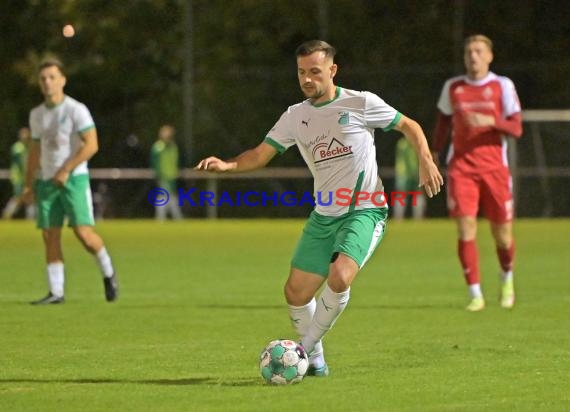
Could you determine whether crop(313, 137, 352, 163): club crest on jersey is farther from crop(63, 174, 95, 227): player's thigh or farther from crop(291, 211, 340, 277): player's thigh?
crop(63, 174, 95, 227): player's thigh

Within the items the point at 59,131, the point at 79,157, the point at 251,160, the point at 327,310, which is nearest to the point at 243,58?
the point at 59,131

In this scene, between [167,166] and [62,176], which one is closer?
[62,176]

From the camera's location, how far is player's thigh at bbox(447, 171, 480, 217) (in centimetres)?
1280

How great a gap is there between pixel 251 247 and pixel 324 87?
47.2ft

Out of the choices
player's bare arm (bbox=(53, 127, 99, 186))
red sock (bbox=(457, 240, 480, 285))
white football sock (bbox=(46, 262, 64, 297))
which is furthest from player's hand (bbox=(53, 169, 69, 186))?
red sock (bbox=(457, 240, 480, 285))

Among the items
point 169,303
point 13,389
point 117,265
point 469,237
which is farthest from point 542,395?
point 117,265

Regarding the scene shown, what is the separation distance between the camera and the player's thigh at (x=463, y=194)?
12.8 meters

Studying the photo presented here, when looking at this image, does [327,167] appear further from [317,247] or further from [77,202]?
[77,202]

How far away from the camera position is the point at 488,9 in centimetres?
3428

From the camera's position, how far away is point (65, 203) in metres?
13.5

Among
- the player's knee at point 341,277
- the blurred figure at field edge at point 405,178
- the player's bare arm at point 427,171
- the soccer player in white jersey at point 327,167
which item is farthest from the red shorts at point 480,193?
the blurred figure at field edge at point 405,178

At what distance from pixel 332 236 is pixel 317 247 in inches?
4.4

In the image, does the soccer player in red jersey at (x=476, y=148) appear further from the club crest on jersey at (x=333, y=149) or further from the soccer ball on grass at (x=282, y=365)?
the soccer ball on grass at (x=282, y=365)

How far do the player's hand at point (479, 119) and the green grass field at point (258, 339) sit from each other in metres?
1.63
